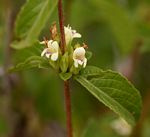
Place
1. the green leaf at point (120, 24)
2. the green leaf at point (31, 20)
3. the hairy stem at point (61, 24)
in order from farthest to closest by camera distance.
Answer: the green leaf at point (120, 24)
the green leaf at point (31, 20)
the hairy stem at point (61, 24)

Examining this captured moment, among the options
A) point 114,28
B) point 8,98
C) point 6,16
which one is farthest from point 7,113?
point 114,28

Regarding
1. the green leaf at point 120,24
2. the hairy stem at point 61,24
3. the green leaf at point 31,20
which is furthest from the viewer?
the green leaf at point 120,24

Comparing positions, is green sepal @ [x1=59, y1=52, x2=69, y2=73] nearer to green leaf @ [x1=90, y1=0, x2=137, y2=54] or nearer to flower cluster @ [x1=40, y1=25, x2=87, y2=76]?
flower cluster @ [x1=40, y1=25, x2=87, y2=76]

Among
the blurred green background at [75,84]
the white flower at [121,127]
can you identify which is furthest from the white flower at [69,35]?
the white flower at [121,127]

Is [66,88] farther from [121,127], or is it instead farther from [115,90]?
[121,127]

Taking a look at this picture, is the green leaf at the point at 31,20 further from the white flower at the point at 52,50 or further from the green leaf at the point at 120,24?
the green leaf at the point at 120,24

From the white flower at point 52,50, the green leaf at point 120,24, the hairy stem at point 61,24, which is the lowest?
the white flower at point 52,50
